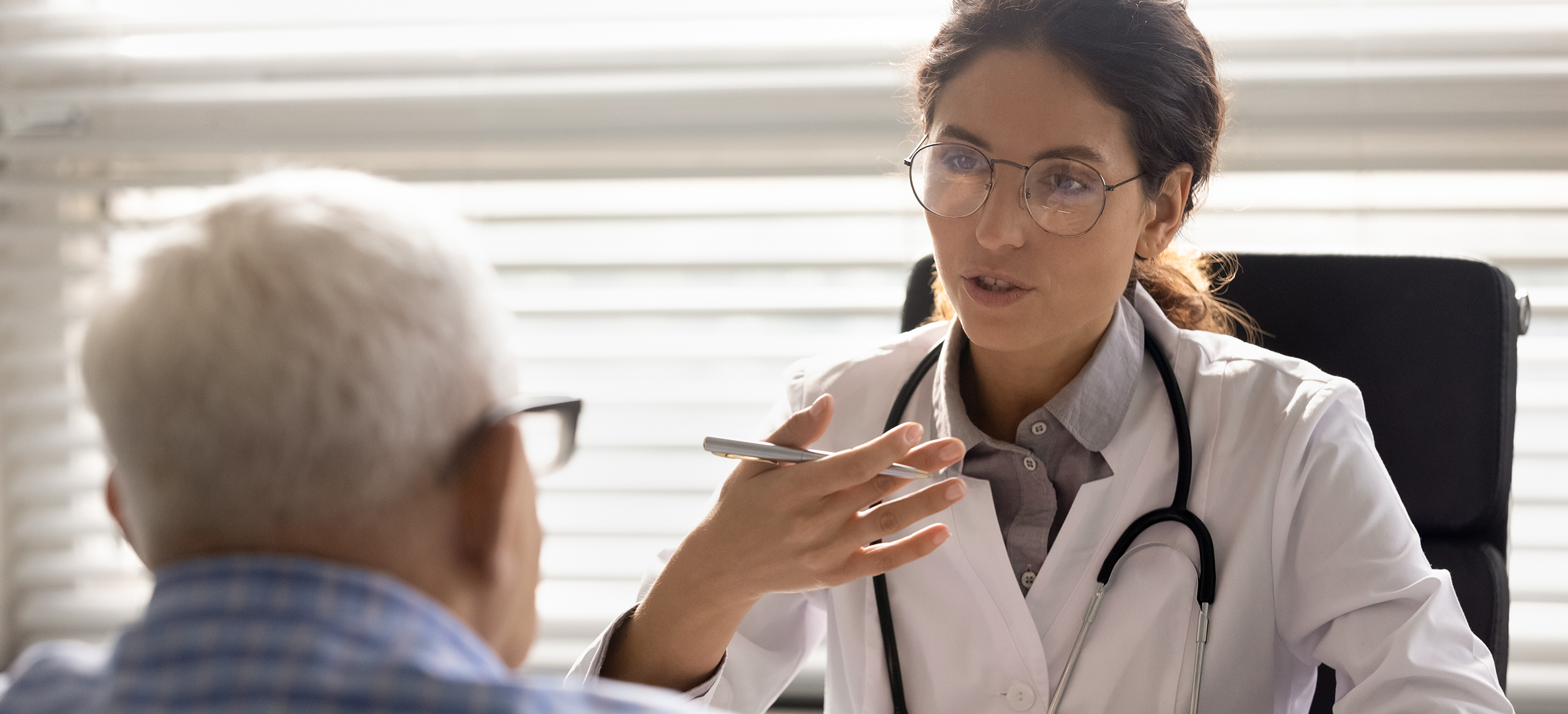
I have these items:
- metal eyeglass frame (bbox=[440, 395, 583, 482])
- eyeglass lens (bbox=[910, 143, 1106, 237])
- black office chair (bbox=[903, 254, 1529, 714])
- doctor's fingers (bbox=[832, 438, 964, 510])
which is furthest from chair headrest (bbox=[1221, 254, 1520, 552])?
metal eyeglass frame (bbox=[440, 395, 583, 482])

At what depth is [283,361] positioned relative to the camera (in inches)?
20.1

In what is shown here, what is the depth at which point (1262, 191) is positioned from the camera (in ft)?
6.28

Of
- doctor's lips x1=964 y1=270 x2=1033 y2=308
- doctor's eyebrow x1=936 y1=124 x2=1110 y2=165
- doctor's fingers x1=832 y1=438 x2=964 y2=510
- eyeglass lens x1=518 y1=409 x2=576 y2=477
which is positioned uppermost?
doctor's eyebrow x1=936 y1=124 x2=1110 y2=165

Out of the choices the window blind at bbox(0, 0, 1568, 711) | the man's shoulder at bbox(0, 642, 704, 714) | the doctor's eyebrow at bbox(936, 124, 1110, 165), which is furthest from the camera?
the window blind at bbox(0, 0, 1568, 711)

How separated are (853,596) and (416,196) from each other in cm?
81

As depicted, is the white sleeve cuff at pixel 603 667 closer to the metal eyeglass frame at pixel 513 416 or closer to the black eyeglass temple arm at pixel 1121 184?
the metal eyeglass frame at pixel 513 416

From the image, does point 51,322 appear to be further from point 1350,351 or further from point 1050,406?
point 1350,351

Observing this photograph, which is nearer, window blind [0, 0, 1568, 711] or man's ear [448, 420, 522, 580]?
man's ear [448, 420, 522, 580]

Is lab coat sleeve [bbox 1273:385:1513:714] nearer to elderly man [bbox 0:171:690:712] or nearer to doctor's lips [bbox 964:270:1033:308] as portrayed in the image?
doctor's lips [bbox 964:270:1033:308]

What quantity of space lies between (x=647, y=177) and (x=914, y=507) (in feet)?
4.15

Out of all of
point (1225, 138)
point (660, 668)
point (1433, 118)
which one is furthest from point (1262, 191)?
point (660, 668)

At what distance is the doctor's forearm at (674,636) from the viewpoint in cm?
105

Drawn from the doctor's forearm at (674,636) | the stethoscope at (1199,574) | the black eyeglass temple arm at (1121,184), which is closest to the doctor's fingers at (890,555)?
the doctor's forearm at (674,636)

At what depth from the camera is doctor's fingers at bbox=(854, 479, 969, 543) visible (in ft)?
3.10
